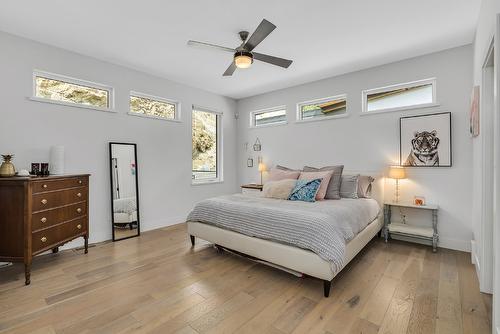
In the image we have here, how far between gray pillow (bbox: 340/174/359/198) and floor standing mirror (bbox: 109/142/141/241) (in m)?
3.30

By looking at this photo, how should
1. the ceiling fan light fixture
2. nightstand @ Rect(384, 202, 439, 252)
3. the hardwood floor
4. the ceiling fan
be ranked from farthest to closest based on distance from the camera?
nightstand @ Rect(384, 202, 439, 252)
the ceiling fan light fixture
the ceiling fan
the hardwood floor

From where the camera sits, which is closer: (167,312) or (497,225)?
(497,225)

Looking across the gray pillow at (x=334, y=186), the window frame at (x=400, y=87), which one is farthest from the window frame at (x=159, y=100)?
the window frame at (x=400, y=87)

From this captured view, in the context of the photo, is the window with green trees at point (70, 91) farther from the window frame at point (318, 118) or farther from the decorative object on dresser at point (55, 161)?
the window frame at point (318, 118)

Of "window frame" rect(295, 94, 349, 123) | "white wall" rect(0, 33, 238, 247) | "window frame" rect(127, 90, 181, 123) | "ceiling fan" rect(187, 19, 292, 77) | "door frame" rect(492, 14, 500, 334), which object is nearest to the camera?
"door frame" rect(492, 14, 500, 334)

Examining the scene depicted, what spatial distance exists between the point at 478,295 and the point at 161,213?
4.35 meters

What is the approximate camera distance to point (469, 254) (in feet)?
10.2

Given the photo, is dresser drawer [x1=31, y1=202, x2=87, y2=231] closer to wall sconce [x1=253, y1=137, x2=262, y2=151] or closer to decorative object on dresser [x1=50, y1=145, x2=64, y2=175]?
decorative object on dresser [x1=50, y1=145, x2=64, y2=175]

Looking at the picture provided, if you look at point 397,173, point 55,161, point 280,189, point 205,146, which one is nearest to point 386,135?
point 397,173

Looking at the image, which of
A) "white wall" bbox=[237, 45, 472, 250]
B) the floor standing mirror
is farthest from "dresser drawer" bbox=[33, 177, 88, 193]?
"white wall" bbox=[237, 45, 472, 250]

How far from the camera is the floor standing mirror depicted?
3812 mm

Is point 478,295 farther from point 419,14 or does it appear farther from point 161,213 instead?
point 161,213

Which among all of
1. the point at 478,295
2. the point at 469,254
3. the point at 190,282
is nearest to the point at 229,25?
the point at 190,282

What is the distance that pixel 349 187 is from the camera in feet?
11.8
